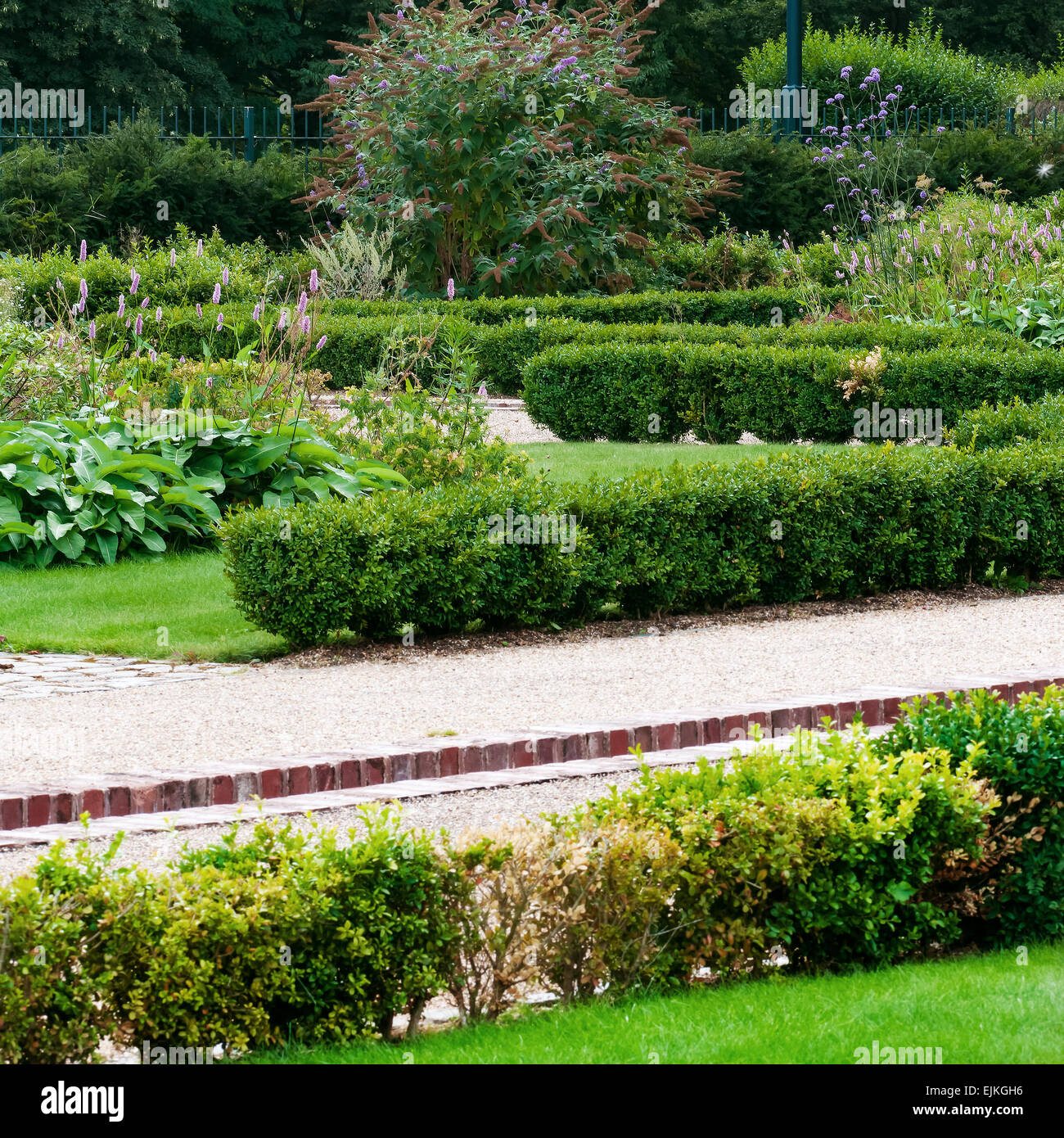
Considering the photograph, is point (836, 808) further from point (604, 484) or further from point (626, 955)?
point (604, 484)

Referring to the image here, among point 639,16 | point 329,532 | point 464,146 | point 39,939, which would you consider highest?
point 639,16

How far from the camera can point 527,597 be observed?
344 inches

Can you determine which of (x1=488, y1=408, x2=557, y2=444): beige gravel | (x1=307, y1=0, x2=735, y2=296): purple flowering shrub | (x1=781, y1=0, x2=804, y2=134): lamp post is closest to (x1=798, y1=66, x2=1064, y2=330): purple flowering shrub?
(x1=307, y1=0, x2=735, y2=296): purple flowering shrub

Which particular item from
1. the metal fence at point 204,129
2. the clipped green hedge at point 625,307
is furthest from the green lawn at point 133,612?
the metal fence at point 204,129

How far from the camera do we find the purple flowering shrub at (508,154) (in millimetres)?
18922

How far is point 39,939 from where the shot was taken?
3.71 meters

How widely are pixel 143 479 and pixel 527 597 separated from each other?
10.2 feet

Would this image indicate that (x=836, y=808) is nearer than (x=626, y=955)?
No

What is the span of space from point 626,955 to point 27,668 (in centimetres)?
464

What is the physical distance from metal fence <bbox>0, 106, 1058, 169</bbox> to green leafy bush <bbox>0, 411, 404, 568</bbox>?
45.1 feet

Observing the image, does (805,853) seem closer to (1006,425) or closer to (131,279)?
(1006,425)

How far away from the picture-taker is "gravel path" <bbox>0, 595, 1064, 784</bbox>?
6418 mm

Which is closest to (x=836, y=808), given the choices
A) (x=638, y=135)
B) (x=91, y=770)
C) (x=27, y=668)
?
(x=91, y=770)

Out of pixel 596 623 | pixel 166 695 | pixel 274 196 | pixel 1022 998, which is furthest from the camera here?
pixel 274 196
